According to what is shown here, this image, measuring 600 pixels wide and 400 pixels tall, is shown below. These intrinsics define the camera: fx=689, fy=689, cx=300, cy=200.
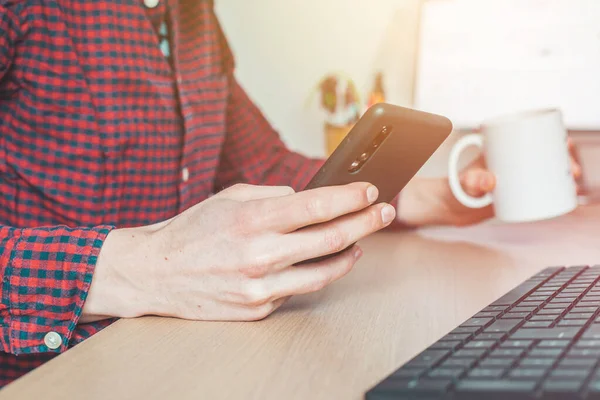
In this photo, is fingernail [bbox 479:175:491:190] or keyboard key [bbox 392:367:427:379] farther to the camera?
fingernail [bbox 479:175:491:190]

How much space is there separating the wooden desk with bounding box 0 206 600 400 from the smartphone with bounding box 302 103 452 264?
77mm

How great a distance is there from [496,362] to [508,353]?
2 cm

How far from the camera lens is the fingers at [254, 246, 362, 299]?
21.9 inches

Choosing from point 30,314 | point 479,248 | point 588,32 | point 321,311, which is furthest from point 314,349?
point 588,32

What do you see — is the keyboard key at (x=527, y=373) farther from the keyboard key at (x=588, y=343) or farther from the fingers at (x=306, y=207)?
the fingers at (x=306, y=207)

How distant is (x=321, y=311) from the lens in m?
0.59

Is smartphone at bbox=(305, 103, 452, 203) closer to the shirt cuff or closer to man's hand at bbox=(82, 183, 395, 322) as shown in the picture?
man's hand at bbox=(82, 183, 395, 322)

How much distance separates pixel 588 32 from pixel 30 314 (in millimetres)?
1040

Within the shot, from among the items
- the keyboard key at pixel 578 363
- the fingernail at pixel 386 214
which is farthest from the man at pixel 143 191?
the keyboard key at pixel 578 363

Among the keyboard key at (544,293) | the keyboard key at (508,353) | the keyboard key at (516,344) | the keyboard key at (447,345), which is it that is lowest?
the keyboard key at (544,293)

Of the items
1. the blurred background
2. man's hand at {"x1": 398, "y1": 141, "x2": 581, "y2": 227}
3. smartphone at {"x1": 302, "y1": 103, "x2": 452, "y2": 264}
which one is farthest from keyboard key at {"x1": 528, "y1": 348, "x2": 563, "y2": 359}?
the blurred background

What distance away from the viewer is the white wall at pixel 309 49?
4.54 ft

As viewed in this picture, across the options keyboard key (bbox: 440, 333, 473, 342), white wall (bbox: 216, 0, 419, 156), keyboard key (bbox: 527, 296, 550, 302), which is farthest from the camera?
white wall (bbox: 216, 0, 419, 156)

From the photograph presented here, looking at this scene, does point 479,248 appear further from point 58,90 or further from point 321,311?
point 58,90
